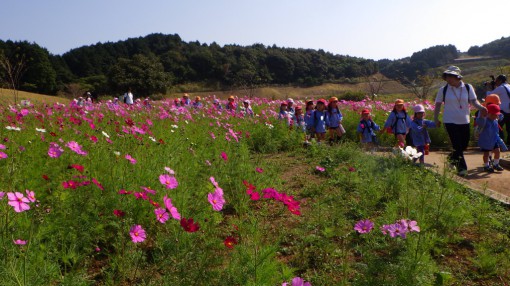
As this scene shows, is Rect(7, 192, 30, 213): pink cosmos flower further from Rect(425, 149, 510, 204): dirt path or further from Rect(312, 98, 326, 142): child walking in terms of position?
Rect(312, 98, 326, 142): child walking

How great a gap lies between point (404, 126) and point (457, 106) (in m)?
1.10

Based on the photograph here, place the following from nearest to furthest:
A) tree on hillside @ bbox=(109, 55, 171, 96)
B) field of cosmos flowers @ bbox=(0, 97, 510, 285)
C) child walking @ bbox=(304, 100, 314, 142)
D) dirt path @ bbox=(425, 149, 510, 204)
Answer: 1. field of cosmos flowers @ bbox=(0, 97, 510, 285)
2. dirt path @ bbox=(425, 149, 510, 204)
3. child walking @ bbox=(304, 100, 314, 142)
4. tree on hillside @ bbox=(109, 55, 171, 96)

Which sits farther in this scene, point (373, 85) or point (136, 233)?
point (373, 85)

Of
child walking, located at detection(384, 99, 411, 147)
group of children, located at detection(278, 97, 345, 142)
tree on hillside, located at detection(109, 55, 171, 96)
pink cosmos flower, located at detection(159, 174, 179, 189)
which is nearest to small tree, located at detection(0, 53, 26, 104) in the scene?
group of children, located at detection(278, 97, 345, 142)

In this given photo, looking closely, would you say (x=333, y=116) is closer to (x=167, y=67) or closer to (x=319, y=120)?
(x=319, y=120)

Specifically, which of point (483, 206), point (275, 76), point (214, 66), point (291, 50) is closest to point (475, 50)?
point (291, 50)

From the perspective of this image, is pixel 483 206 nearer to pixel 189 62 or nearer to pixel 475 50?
pixel 189 62

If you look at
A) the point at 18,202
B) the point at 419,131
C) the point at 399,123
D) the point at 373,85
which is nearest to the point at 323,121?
the point at 399,123

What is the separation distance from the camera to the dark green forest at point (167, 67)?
3706 cm

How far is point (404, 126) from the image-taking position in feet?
18.2

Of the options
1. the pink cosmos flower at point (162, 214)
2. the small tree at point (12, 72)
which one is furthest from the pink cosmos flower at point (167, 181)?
the small tree at point (12, 72)

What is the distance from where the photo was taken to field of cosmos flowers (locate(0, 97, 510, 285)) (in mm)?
1693

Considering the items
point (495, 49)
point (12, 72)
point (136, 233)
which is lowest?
point (136, 233)

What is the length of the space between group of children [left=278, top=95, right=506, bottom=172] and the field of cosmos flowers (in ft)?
3.66
